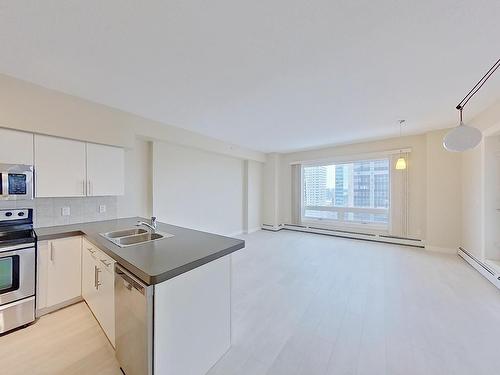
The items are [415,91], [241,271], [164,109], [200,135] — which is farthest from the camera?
[200,135]

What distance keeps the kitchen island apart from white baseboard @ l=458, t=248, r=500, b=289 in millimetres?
3729

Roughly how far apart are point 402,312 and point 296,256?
2.06 meters

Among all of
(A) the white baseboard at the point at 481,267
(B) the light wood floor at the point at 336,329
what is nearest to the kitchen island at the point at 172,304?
(B) the light wood floor at the point at 336,329

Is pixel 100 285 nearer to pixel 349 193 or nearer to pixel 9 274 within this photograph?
pixel 9 274

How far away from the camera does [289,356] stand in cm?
172

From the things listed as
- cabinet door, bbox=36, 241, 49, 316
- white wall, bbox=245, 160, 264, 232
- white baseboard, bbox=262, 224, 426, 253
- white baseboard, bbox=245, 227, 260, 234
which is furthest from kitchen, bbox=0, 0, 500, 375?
white wall, bbox=245, 160, 264, 232

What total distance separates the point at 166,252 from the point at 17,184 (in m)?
1.98

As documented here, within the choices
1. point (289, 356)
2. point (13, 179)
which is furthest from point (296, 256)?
point (13, 179)

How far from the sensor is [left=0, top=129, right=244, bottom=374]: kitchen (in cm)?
130

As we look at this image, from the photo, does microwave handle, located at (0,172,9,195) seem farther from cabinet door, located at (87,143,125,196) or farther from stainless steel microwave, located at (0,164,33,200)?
cabinet door, located at (87,143,125,196)

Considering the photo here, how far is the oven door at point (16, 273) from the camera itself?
77.5 inches

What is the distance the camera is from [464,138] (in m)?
2.14

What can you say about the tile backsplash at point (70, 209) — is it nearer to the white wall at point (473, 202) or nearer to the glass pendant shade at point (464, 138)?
the glass pendant shade at point (464, 138)

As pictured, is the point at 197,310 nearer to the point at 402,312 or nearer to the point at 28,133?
the point at 402,312
